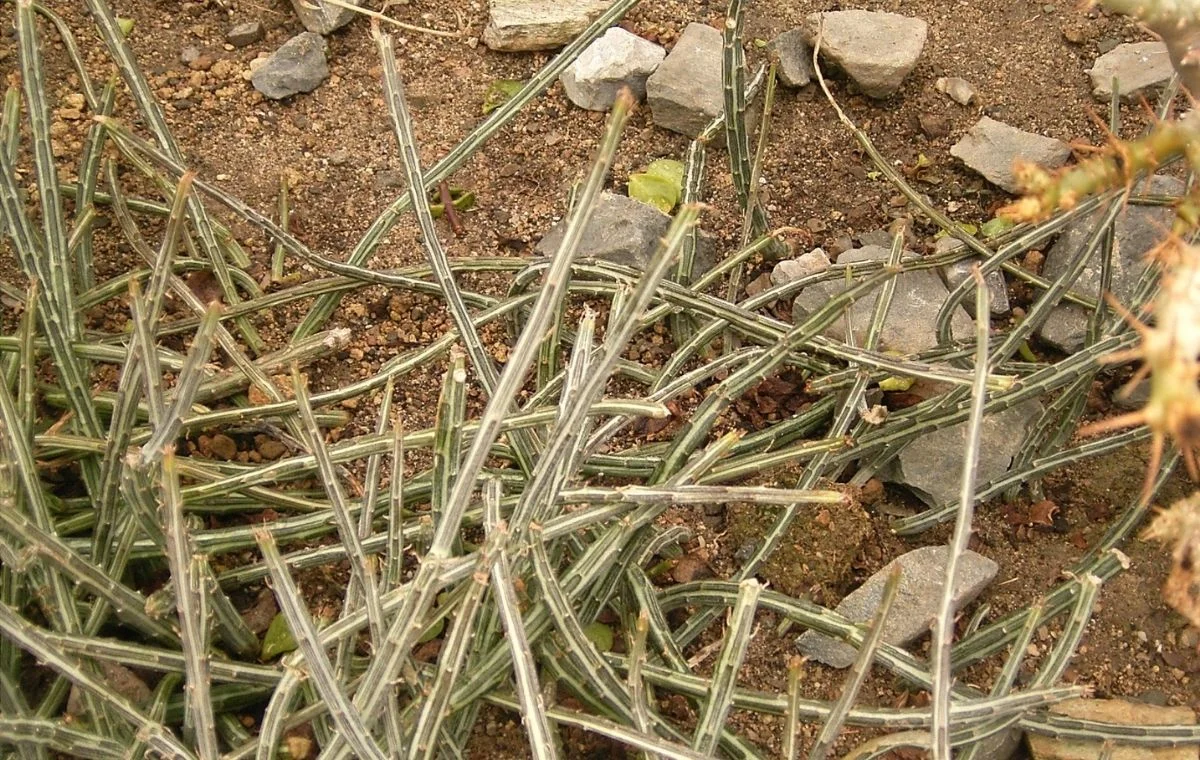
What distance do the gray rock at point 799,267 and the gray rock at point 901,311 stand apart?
4 cm

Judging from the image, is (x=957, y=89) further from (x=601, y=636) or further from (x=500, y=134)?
(x=601, y=636)

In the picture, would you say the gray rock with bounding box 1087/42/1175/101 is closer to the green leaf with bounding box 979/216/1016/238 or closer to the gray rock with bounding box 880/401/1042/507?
the green leaf with bounding box 979/216/1016/238

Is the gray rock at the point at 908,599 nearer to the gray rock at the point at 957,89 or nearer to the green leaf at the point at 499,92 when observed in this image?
the gray rock at the point at 957,89

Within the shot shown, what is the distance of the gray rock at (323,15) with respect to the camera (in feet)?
8.54

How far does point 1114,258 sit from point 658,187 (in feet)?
3.30

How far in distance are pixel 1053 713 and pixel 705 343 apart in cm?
88

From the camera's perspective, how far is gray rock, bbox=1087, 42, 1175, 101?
7.98 feet

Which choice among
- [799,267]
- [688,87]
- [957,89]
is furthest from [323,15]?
[957,89]

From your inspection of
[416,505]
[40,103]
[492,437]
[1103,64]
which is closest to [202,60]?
[40,103]

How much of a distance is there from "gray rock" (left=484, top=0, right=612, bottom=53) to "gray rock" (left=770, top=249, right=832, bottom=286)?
2.74 feet

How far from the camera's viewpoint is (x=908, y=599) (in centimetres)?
188

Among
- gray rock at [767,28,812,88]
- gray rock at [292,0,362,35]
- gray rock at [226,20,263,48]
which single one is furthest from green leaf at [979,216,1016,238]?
gray rock at [226,20,263,48]

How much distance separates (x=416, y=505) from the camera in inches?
77.1

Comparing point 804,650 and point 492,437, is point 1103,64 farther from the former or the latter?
point 492,437
